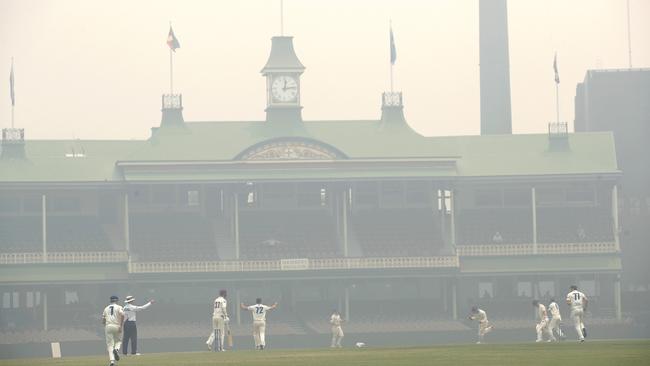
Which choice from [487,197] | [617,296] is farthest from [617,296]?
[487,197]

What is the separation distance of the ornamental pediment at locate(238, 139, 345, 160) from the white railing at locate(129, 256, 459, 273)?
5.69 m

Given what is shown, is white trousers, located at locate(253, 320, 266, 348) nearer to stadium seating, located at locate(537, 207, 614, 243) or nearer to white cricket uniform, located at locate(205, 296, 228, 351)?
white cricket uniform, located at locate(205, 296, 228, 351)

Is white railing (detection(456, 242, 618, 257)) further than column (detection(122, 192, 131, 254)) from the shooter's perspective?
Yes

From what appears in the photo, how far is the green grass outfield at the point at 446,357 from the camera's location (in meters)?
40.8

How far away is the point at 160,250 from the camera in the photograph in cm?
8569

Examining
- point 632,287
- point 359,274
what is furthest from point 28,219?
point 632,287

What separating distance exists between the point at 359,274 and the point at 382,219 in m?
5.60

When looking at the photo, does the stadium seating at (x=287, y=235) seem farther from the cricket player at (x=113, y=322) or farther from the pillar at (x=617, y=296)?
the cricket player at (x=113, y=322)

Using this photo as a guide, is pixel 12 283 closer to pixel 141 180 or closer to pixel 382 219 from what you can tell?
pixel 141 180

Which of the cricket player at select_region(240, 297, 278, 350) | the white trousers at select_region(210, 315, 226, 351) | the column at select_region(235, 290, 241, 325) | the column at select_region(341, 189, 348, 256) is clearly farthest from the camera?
the column at select_region(341, 189, 348, 256)

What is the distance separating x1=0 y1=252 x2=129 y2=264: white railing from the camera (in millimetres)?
83750

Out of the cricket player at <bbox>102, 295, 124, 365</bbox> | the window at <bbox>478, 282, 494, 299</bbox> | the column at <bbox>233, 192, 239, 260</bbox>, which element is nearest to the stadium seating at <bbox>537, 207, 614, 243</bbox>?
the window at <bbox>478, 282, 494, 299</bbox>

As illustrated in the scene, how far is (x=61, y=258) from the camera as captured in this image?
83938 millimetres

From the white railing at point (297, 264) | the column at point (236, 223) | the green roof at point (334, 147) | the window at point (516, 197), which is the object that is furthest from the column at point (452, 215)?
the column at point (236, 223)
